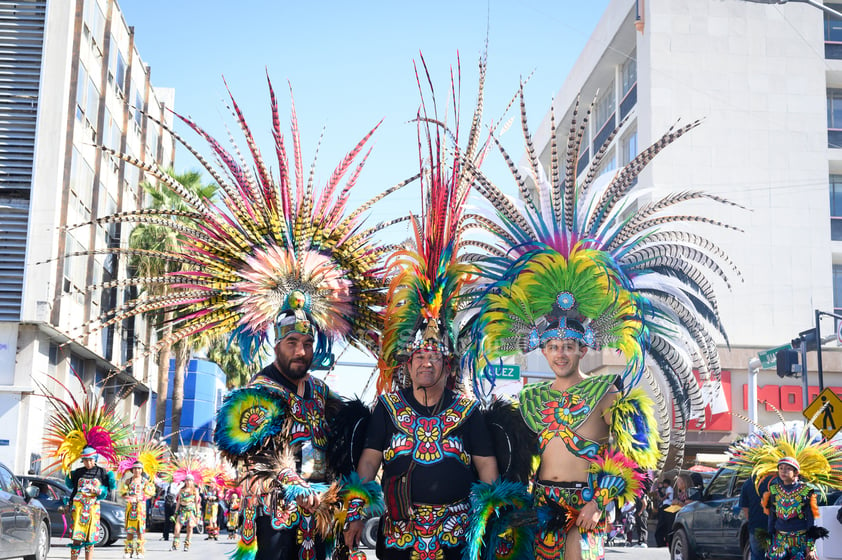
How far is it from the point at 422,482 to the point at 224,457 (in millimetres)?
1306

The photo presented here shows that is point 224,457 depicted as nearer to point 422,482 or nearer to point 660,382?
point 422,482

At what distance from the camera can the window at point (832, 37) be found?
35.8 m

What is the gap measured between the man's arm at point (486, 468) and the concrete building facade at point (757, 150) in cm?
2667

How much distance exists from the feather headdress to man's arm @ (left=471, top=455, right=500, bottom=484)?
99cm

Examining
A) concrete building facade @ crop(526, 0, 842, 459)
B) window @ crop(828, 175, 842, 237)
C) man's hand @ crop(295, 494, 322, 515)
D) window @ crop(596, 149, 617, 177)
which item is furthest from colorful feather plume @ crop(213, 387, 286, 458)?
window @ crop(596, 149, 617, 177)

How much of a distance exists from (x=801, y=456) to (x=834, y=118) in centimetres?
2678

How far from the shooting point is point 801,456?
40.3 ft

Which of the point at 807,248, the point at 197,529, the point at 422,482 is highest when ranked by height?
the point at 807,248

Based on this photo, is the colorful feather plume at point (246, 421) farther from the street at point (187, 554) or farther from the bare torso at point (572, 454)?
the street at point (187, 554)

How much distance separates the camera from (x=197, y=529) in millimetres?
35344

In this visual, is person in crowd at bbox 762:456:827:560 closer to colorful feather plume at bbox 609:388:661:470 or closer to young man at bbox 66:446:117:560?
colorful feather plume at bbox 609:388:661:470

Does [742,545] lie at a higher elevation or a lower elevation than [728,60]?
lower

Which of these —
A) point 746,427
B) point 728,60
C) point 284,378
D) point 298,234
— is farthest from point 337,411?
point 728,60

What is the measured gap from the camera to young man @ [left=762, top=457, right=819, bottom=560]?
11453 mm
